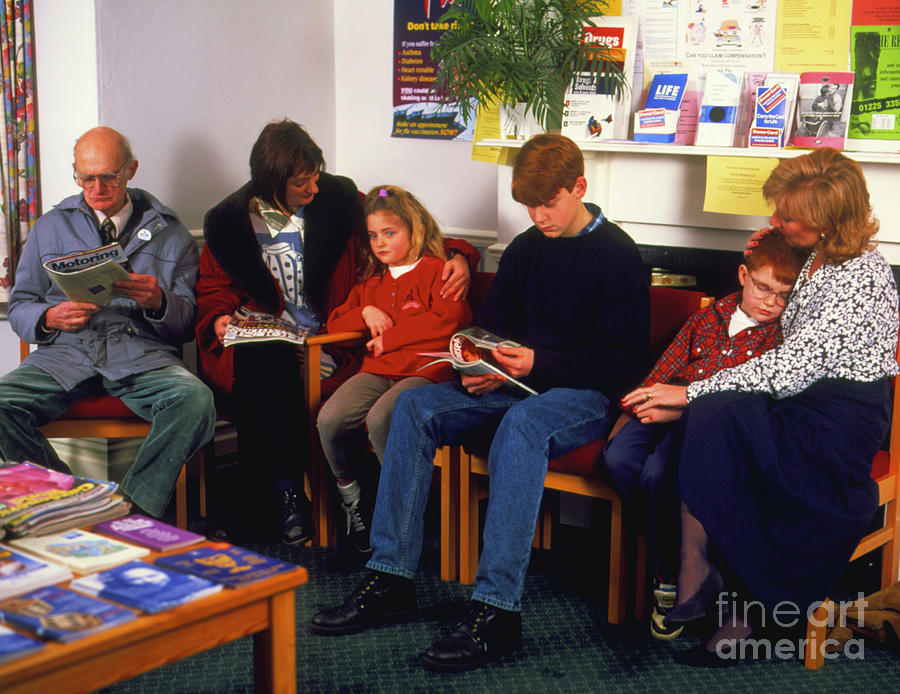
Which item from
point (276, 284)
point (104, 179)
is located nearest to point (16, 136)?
point (104, 179)

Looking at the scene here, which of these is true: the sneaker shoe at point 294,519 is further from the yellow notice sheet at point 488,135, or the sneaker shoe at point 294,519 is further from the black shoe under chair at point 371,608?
the yellow notice sheet at point 488,135

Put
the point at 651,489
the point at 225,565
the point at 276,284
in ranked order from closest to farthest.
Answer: the point at 225,565, the point at 651,489, the point at 276,284

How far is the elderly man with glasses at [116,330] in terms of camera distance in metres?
2.69

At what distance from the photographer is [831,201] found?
2.12m

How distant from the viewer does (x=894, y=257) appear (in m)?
2.53

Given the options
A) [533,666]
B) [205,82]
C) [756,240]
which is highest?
[205,82]

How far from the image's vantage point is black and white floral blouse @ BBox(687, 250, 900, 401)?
2088 millimetres

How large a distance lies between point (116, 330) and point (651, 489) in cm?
159

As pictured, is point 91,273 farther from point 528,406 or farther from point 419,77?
point 419,77

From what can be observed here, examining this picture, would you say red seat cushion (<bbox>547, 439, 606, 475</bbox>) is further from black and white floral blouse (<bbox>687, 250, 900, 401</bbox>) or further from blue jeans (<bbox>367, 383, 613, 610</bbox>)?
black and white floral blouse (<bbox>687, 250, 900, 401</bbox>)

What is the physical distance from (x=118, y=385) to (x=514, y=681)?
141cm

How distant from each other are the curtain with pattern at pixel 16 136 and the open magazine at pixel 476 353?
5.39 feet

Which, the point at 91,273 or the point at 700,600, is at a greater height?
the point at 91,273

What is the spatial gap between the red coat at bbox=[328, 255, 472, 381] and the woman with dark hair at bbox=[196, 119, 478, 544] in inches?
2.3
